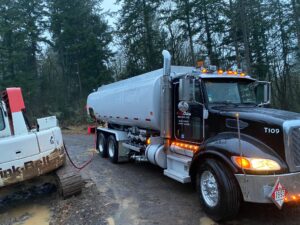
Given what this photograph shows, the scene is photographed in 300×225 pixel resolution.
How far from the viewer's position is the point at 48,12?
3584 cm

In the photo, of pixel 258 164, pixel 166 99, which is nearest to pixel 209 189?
pixel 258 164

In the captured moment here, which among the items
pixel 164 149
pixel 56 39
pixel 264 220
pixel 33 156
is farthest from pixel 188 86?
pixel 56 39

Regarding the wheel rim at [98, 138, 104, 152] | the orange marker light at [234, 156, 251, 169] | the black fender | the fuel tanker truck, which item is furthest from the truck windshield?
the wheel rim at [98, 138, 104, 152]

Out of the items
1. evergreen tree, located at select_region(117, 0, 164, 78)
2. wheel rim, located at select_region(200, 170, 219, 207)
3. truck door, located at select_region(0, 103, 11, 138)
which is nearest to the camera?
wheel rim, located at select_region(200, 170, 219, 207)

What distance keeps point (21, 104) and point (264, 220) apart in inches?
212

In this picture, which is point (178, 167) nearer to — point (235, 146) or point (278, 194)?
point (235, 146)

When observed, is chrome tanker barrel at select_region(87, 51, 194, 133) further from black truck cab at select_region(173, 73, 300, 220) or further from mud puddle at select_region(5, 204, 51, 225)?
mud puddle at select_region(5, 204, 51, 225)

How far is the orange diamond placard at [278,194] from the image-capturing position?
471 centimetres

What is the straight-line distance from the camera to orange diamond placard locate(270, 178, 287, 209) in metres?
4.71

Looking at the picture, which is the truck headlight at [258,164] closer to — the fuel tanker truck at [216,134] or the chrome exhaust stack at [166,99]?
the fuel tanker truck at [216,134]

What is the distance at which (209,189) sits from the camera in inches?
224

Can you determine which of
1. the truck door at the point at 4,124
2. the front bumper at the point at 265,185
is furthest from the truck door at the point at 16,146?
the front bumper at the point at 265,185

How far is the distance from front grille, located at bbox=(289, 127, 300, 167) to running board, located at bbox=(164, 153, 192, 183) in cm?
212

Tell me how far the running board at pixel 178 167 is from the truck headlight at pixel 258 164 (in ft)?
5.66
